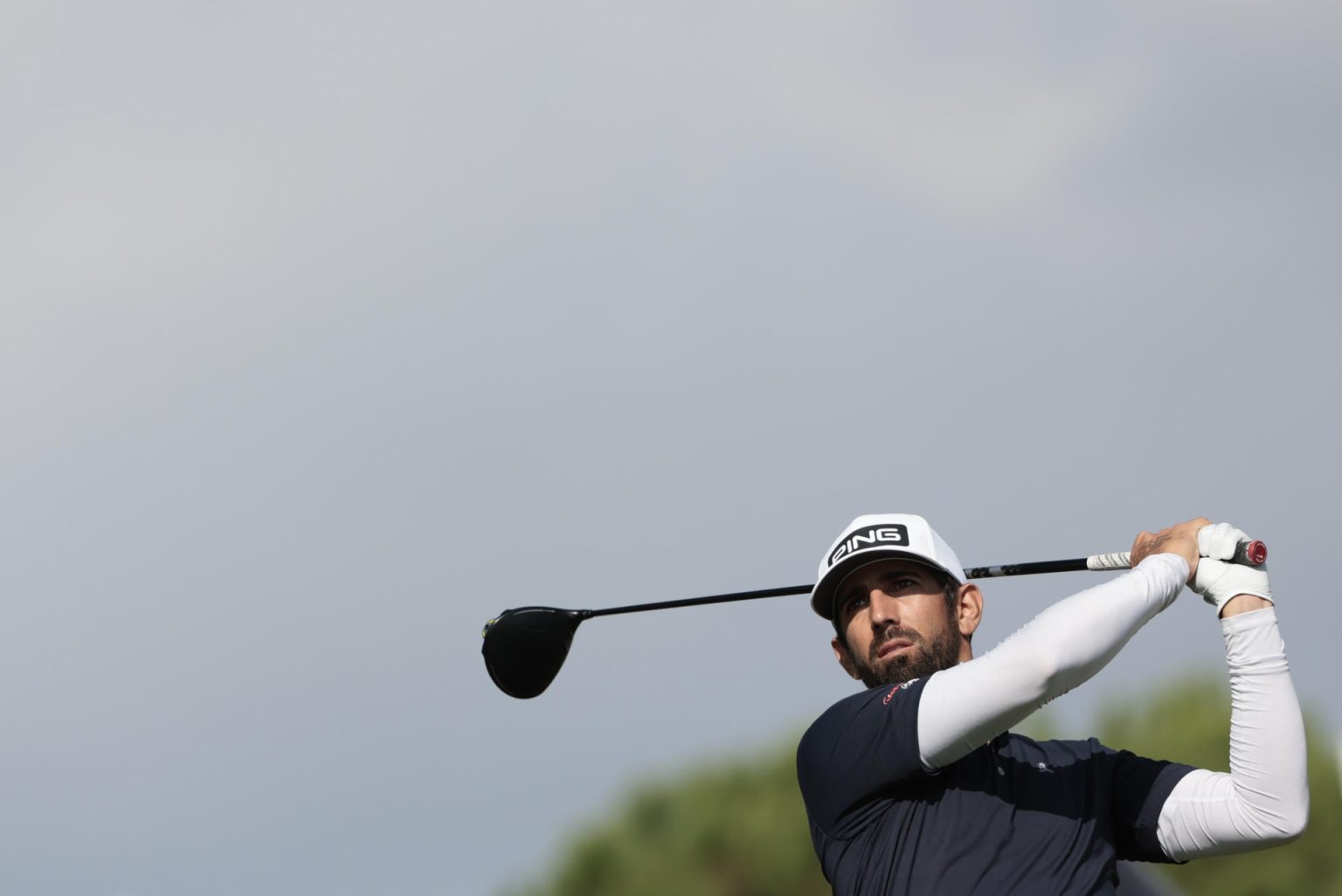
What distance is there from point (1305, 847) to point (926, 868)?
1888 cm

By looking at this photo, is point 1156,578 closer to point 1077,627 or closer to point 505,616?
point 1077,627

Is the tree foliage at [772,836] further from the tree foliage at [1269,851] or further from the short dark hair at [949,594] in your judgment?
the short dark hair at [949,594]

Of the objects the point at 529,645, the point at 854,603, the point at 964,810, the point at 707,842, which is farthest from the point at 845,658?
the point at 707,842

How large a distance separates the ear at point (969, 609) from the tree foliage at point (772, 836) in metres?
16.1

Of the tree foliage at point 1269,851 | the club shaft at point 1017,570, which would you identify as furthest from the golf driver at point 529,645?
the tree foliage at point 1269,851

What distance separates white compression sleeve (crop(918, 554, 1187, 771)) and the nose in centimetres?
51

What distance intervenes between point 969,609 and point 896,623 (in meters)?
0.33

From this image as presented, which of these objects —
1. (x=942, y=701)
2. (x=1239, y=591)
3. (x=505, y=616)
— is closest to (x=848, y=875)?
(x=942, y=701)

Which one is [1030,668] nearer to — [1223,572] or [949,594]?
[1223,572]

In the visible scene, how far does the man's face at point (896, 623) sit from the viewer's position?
4.18 m

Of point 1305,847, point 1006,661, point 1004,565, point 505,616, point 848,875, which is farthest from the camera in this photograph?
point 1305,847

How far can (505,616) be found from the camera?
5730 mm

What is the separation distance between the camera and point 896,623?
423 centimetres

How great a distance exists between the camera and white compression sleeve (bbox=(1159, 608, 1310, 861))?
3.83 m
